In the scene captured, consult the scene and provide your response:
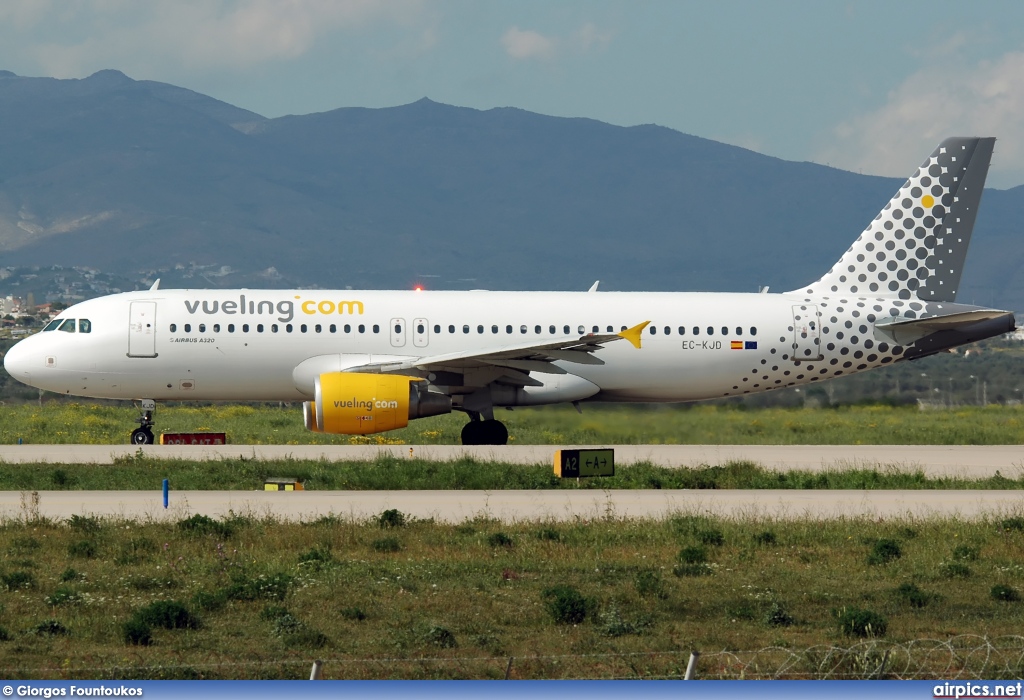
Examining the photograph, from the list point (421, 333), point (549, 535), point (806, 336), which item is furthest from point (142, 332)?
point (549, 535)

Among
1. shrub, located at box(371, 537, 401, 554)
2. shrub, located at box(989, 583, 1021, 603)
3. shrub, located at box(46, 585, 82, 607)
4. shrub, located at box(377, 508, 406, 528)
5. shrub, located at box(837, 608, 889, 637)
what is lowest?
shrub, located at box(837, 608, 889, 637)

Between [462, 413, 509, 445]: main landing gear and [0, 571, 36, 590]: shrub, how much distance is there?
17.3 meters

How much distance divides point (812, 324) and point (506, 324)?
7721 millimetres

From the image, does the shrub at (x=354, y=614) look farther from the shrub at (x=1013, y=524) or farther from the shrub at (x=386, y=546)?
the shrub at (x=1013, y=524)

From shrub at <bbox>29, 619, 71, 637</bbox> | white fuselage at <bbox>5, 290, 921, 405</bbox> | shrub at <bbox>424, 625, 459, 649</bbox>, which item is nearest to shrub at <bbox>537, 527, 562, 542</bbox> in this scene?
shrub at <bbox>424, 625, 459, 649</bbox>

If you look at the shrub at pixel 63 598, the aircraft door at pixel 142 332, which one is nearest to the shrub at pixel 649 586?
the shrub at pixel 63 598

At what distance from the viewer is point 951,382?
44.2 metres

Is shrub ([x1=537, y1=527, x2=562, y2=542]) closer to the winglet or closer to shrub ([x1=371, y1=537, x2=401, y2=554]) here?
shrub ([x1=371, y1=537, x2=401, y2=554])

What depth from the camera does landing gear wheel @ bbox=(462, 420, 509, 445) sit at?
3300 centimetres

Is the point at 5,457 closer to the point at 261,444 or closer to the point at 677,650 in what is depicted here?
the point at 261,444

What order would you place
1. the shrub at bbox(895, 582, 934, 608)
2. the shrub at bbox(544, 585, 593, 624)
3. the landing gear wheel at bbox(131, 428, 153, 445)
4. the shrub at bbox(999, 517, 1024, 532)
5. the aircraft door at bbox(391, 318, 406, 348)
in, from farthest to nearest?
the aircraft door at bbox(391, 318, 406, 348)
the landing gear wheel at bbox(131, 428, 153, 445)
the shrub at bbox(999, 517, 1024, 532)
the shrub at bbox(895, 582, 934, 608)
the shrub at bbox(544, 585, 593, 624)

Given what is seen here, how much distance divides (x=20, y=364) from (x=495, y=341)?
11483mm

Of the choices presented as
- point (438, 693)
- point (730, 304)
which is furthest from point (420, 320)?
point (438, 693)

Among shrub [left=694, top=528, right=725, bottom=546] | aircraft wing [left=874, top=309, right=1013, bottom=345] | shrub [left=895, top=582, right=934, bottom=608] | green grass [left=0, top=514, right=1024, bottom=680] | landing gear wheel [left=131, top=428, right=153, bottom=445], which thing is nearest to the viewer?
green grass [left=0, top=514, right=1024, bottom=680]
